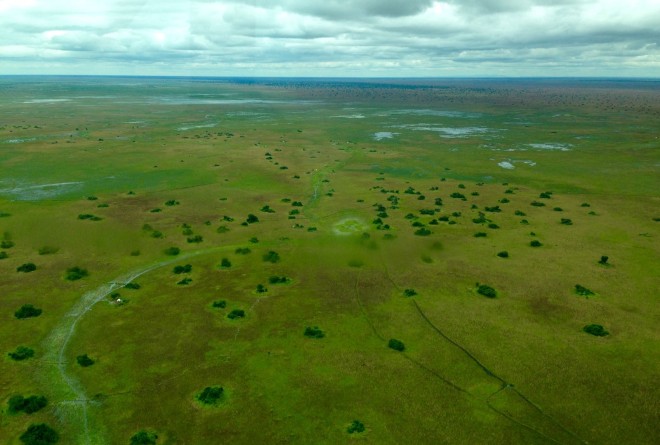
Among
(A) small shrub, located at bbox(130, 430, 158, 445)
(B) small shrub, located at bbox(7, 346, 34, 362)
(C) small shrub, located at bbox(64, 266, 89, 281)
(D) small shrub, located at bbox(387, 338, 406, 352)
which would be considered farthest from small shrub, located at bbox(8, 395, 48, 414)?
(D) small shrub, located at bbox(387, 338, 406, 352)

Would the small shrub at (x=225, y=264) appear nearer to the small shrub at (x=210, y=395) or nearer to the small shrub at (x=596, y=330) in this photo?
the small shrub at (x=210, y=395)

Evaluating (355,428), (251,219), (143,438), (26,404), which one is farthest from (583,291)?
(26,404)

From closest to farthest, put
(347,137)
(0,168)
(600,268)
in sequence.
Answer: (600,268), (0,168), (347,137)

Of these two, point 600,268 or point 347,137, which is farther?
point 347,137

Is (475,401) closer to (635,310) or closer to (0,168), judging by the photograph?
(635,310)

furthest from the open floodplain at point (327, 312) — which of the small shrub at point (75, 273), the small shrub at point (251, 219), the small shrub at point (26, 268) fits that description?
the small shrub at point (251, 219)

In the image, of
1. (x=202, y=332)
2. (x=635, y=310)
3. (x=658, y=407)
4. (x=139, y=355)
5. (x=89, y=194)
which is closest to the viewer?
(x=658, y=407)

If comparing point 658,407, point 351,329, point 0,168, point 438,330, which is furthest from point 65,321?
point 0,168
